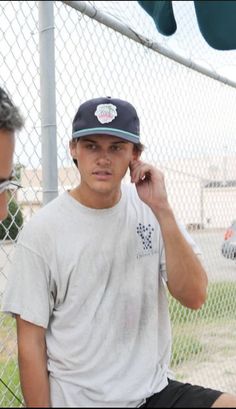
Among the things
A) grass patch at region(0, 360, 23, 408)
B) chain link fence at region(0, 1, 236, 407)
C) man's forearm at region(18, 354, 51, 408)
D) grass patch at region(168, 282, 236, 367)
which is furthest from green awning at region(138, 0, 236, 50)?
grass patch at region(168, 282, 236, 367)

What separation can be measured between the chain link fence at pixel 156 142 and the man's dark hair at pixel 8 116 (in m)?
0.48

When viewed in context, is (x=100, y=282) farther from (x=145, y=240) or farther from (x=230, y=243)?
(x=230, y=243)

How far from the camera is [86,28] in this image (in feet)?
8.26

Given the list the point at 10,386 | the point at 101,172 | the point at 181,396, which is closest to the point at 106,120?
the point at 101,172

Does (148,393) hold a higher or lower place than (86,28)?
lower

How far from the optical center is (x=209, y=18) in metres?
1.81

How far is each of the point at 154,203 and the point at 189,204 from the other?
77.5 inches

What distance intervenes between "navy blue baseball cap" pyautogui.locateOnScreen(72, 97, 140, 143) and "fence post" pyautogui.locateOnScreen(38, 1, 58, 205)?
270 mm

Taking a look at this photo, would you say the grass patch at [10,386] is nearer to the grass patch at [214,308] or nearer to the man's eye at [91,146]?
the man's eye at [91,146]

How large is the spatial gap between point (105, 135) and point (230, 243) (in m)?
2.46

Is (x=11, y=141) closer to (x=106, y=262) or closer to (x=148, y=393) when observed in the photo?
(x=106, y=262)

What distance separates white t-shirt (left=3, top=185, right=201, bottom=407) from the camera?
1827 mm

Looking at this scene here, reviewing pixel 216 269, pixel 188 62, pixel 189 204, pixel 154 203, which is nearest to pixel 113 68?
pixel 188 62

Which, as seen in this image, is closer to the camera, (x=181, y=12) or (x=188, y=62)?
(x=181, y=12)
